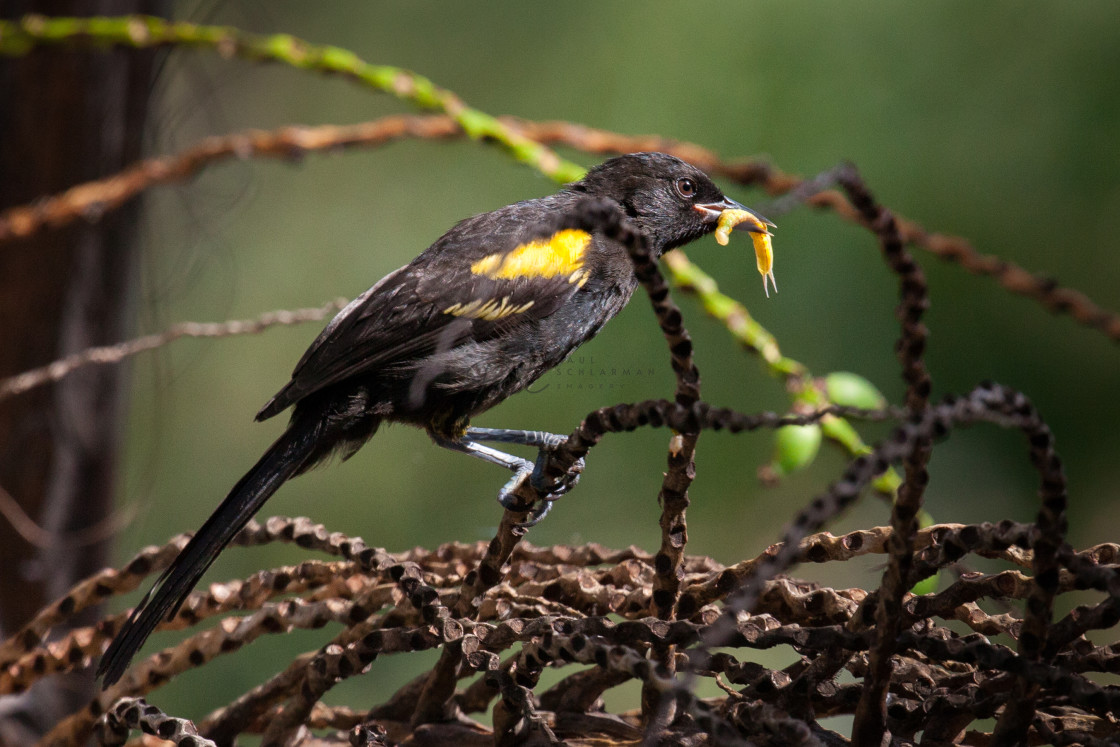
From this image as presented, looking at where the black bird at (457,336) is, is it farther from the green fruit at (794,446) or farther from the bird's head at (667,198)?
the green fruit at (794,446)

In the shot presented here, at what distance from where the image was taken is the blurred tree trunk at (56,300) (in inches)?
113

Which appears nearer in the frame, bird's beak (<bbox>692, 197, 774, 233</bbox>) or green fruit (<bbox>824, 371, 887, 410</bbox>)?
green fruit (<bbox>824, 371, 887, 410</bbox>)

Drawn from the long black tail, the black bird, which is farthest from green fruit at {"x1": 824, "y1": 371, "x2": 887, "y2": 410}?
the long black tail

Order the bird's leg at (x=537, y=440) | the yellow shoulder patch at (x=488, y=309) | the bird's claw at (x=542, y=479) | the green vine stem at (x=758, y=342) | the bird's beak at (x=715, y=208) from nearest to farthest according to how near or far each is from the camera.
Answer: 1. the bird's claw at (x=542, y=479)
2. the bird's leg at (x=537, y=440)
3. the green vine stem at (x=758, y=342)
4. the yellow shoulder patch at (x=488, y=309)
5. the bird's beak at (x=715, y=208)

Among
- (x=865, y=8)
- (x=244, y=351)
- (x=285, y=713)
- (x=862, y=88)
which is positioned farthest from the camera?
(x=244, y=351)

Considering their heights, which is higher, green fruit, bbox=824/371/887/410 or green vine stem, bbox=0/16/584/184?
green vine stem, bbox=0/16/584/184

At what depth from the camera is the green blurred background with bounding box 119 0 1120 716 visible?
455cm

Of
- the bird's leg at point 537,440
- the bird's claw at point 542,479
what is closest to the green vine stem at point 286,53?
the bird's leg at point 537,440

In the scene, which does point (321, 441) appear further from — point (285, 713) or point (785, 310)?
point (785, 310)

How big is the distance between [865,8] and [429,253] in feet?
15.8

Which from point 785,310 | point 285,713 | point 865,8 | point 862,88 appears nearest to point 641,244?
point 285,713

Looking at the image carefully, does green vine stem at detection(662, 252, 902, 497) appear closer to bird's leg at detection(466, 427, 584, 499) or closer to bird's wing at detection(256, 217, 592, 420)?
bird's wing at detection(256, 217, 592, 420)

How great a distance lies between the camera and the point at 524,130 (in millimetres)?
2588

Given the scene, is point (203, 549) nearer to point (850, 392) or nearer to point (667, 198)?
point (850, 392)
